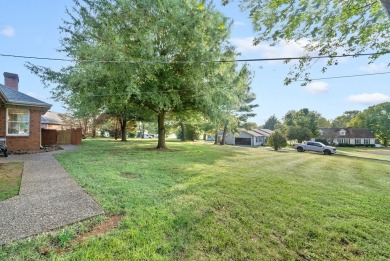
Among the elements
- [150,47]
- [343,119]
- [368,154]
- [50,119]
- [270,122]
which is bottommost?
[368,154]

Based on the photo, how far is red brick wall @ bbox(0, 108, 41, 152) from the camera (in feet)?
38.8

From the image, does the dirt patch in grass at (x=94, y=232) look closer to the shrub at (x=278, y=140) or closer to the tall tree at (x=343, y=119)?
the shrub at (x=278, y=140)

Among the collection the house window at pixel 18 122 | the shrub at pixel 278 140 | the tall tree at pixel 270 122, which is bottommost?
the shrub at pixel 278 140

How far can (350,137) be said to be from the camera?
180 feet

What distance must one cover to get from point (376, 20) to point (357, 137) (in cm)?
6131

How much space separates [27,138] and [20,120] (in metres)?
1.15

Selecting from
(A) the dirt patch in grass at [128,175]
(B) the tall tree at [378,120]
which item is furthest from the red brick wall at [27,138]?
(B) the tall tree at [378,120]

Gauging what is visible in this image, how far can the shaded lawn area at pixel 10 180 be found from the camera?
4743mm

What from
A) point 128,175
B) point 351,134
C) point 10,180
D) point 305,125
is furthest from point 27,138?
point 351,134

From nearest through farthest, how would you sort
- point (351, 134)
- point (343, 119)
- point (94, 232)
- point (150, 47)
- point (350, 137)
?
point (94, 232), point (150, 47), point (350, 137), point (351, 134), point (343, 119)

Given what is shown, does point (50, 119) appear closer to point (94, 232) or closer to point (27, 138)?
point (27, 138)

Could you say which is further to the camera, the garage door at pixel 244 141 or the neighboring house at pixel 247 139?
the garage door at pixel 244 141

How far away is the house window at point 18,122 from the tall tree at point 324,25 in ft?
43.5

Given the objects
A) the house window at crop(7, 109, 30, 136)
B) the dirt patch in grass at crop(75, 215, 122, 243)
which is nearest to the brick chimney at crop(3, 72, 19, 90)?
the house window at crop(7, 109, 30, 136)
